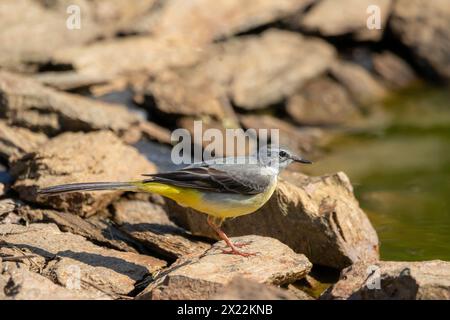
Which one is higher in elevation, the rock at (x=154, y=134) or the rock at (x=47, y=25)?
the rock at (x=47, y=25)

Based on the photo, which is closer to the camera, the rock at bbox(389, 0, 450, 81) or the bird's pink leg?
the bird's pink leg

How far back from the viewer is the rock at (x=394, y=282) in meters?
6.44

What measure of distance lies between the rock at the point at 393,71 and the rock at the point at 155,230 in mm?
8866

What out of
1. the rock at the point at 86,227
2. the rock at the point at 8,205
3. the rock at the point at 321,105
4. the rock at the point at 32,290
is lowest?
the rock at the point at 32,290

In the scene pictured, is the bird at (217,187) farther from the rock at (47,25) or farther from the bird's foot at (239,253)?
the rock at (47,25)

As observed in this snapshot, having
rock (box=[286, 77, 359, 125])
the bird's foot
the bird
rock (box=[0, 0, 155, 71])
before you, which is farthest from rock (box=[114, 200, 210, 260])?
rock (box=[286, 77, 359, 125])

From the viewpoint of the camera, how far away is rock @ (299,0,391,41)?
667 inches

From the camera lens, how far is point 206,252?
8031 millimetres

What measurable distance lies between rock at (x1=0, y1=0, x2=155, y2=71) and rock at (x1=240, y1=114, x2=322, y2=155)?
3546 millimetres

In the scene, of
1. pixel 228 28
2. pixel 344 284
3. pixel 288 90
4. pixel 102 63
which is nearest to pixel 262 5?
pixel 228 28

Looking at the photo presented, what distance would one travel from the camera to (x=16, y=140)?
1083 cm

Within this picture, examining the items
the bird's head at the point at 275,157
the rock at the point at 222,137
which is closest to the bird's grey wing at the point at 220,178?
the bird's head at the point at 275,157

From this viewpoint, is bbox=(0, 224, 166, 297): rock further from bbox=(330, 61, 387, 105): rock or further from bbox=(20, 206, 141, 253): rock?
bbox=(330, 61, 387, 105): rock

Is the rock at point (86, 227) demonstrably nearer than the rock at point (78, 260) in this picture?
No
